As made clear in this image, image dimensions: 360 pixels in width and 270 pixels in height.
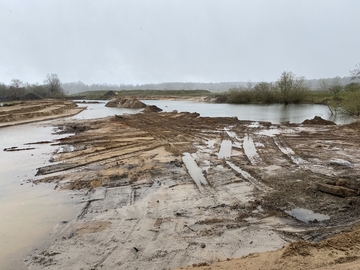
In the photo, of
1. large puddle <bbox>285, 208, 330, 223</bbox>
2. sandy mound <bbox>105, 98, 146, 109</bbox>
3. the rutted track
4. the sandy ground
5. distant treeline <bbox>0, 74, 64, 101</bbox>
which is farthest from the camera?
distant treeline <bbox>0, 74, 64, 101</bbox>

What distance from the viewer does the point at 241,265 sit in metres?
4.36

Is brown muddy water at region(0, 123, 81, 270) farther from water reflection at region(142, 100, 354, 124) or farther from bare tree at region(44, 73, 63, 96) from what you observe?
bare tree at region(44, 73, 63, 96)

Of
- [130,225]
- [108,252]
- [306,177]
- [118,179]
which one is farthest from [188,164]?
[108,252]

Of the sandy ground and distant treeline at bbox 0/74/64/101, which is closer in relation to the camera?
the sandy ground

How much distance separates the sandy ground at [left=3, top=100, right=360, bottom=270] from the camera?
4891mm

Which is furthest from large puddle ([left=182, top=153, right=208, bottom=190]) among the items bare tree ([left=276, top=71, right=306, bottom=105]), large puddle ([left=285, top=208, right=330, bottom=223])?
bare tree ([left=276, top=71, right=306, bottom=105])

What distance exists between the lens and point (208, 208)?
7.09m

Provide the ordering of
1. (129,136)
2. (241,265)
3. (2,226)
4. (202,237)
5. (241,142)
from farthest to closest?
(129,136) < (241,142) < (2,226) < (202,237) < (241,265)

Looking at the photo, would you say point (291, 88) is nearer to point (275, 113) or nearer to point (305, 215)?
point (275, 113)

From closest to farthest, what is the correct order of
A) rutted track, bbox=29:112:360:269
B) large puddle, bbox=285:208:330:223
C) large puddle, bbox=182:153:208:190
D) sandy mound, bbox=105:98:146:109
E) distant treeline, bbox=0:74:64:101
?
rutted track, bbox=29:112:360:269, large puddle, bbox=285:208:330:223, large puddle, bbox=182:153:208:190, sandy mound, bbox=105:98:146:109, distant treeline, bbox=0:74:64:101

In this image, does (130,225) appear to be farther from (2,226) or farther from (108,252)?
(2,226)

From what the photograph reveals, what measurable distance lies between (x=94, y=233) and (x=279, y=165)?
7585mm

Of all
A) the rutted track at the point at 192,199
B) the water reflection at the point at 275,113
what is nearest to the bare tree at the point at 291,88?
the water reflection at the point at 275,113

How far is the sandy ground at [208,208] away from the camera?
4.89 meters
